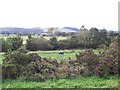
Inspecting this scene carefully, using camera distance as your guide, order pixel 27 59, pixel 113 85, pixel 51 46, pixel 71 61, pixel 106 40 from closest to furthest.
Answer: pixel 113 85 → pixel 27 59 → pixel 71 61 → pixel 106 40 → pixel 51 46

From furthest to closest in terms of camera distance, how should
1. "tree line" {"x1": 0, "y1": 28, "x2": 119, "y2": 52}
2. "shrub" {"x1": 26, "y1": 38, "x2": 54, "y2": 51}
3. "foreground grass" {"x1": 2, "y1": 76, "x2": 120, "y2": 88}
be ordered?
"tree line" {"x1": 0, "y1": 28, "x2": 119, "y2": 52} < "shrub" {"x1": 26, "y1": 38, "x2": 54, "y2": 51} < "foreground grass" {"x1": 2, "y1": 76, "x2": 120, "y2": 88}

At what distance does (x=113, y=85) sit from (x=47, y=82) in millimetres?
2575

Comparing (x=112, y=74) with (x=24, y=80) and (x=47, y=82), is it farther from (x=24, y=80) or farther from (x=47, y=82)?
(x=24, y=80)

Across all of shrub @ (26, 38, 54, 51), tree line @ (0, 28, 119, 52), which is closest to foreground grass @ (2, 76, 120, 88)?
shrub @ (26, 38, 54, 51)

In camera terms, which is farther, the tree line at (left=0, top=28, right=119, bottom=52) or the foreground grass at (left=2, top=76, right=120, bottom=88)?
the tree line at (left=0, top=28, right=119, bottom=52)

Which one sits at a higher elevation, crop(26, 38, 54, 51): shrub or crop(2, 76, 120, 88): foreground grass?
crop(26, 38, 54, 51): shrub

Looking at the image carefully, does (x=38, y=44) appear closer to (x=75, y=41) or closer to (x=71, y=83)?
(x=75, y=41)

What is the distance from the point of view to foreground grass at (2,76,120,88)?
31.2 ft

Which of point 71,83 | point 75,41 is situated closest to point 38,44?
point 75,41

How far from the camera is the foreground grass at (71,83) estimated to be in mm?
9500

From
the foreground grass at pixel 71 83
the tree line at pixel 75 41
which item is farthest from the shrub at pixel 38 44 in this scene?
the foreground grass at pixel 71 83

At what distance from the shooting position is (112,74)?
11.6 meters

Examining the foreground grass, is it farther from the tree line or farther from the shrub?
the tree line

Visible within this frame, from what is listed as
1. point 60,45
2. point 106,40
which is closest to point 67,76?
point 106,40
